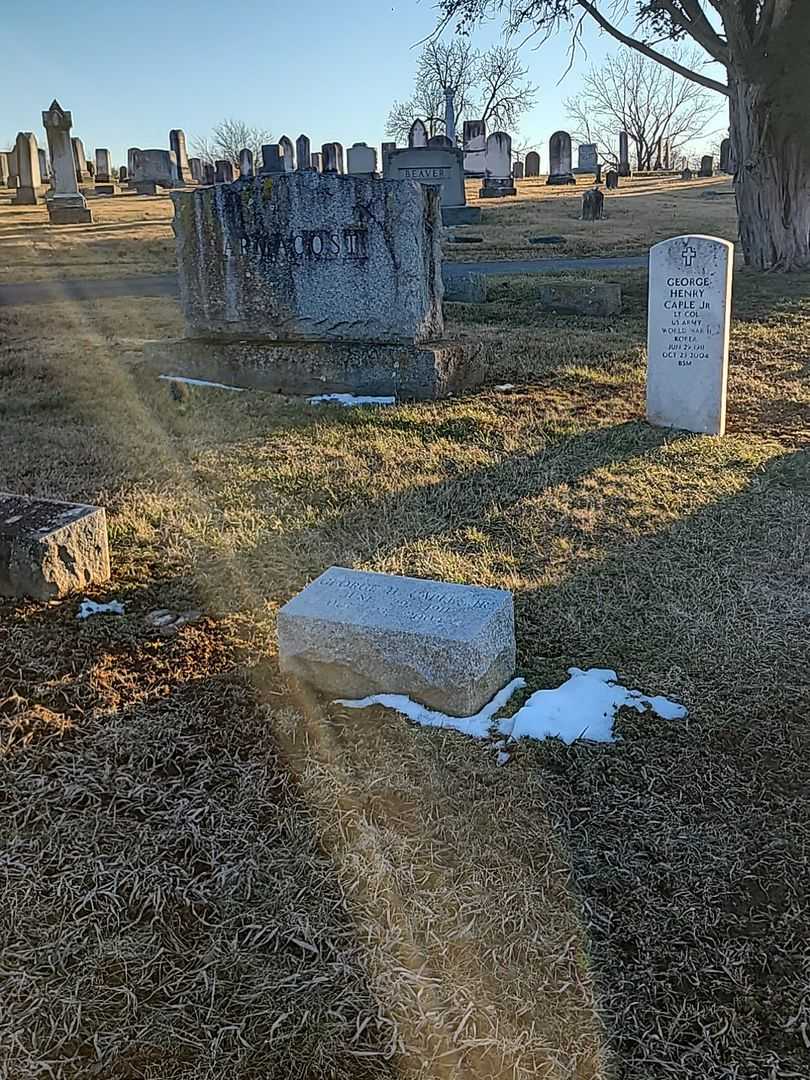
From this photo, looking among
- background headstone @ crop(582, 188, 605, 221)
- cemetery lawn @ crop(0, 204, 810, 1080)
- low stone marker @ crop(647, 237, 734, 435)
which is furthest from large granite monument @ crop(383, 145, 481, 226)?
cemetery lawn @ crop(0, 204, 810, 1080)

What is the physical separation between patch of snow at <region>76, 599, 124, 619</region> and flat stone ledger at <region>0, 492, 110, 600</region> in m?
0.15

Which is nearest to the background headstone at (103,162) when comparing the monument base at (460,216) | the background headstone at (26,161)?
the background headstone at (26,161)

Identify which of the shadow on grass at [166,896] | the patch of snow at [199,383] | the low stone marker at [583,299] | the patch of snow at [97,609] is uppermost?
the low stone marker at [583,299]

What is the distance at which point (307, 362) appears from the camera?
7.73 metres

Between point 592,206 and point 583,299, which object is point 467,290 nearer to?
point 583,299

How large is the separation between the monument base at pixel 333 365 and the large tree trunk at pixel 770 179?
1021 centimetres

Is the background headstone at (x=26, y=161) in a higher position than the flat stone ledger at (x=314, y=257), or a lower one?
higher

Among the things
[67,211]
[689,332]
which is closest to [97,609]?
[689,332]

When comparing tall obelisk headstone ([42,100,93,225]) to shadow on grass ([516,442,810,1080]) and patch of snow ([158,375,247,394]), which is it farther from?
shadow on grass ([516,442,810,1080])

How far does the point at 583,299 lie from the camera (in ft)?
38.8

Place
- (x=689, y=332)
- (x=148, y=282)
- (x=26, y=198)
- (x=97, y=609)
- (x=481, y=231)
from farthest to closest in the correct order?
(x=26, y=198), (x=481, y=231), (x=148, y=282), (x=689, y=332), (x=97, y=609)

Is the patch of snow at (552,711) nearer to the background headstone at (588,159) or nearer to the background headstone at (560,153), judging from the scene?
the background headstone at (560,153)

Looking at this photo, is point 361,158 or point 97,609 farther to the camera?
point 361,158

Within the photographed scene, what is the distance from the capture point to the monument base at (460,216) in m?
25.8
